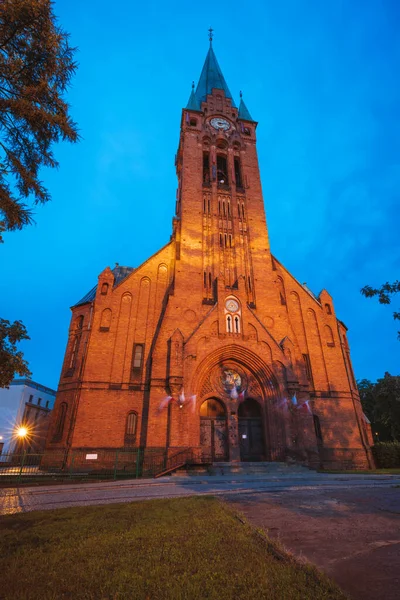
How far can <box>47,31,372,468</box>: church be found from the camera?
20.3m

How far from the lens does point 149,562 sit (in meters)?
3.54

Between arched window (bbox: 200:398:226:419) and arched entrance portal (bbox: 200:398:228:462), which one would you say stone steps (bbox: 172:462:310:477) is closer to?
arched entrance portal (bbox: 200:398:228:462)

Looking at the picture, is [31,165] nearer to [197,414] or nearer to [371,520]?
[371,520]

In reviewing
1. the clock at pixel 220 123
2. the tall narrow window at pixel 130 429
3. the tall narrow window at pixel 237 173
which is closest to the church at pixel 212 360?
the tall narrow window at pixel 130 429

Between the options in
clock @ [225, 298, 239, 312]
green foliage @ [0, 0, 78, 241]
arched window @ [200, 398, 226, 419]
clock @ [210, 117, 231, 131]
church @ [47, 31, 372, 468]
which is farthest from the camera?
clock @ [210, 117, 231, 131]

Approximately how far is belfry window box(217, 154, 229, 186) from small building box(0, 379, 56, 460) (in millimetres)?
35418

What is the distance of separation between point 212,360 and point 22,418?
31.2 m

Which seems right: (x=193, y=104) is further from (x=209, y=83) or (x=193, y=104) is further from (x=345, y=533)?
(x=345, y=533)

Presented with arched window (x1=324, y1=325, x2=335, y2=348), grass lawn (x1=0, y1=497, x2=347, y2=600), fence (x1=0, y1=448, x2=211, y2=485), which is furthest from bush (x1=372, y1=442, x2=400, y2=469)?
grass lawn (x1=0, y1=497, x2=347, y2=600)

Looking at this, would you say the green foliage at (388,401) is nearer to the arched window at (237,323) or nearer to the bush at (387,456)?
the bush at (387,456)

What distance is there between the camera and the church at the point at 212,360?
20312 millimetres

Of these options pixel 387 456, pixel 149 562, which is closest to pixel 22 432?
pixel 387 456

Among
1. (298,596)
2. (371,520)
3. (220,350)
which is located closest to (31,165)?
(298,596)

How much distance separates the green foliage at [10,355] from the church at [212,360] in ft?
42.7
